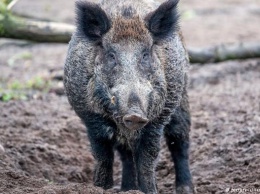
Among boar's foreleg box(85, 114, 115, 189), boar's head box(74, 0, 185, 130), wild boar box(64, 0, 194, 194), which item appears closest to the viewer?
boar's head box(74, 0, 185, 130)

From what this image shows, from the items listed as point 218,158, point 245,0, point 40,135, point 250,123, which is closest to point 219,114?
point 250,123

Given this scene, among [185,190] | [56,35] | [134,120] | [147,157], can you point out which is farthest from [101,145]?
[56,35]

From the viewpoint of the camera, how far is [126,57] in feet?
19.9

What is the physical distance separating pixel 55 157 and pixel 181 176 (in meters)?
1.51

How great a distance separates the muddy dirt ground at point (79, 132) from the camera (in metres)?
7.01

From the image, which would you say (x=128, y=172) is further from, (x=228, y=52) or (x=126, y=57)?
(x=228, y=52)

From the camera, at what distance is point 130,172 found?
7.28 meters

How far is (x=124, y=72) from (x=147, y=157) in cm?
92

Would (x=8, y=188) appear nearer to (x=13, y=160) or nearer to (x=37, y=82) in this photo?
(x=13, y=160)

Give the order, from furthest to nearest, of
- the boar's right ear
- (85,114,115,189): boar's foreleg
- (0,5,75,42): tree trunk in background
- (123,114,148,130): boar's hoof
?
(0,5,75,42): tree trunk in background, (85,114,115,189): boar's foreleg, the boar's right ear, (123,114,148,130): boar's hoof

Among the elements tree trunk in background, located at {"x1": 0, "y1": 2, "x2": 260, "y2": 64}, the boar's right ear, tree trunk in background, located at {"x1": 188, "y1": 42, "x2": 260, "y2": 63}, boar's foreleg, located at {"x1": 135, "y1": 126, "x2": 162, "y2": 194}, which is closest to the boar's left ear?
the boar's right ear

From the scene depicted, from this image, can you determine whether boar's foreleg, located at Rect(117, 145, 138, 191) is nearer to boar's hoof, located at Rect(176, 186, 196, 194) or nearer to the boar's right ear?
boar's hoof, located at Rect(176, 186, 196, 194)

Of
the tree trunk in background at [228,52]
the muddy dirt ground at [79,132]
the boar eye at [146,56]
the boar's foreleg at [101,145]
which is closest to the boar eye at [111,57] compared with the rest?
the boar eye at [146,56]

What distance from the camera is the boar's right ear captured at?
6340 mm
